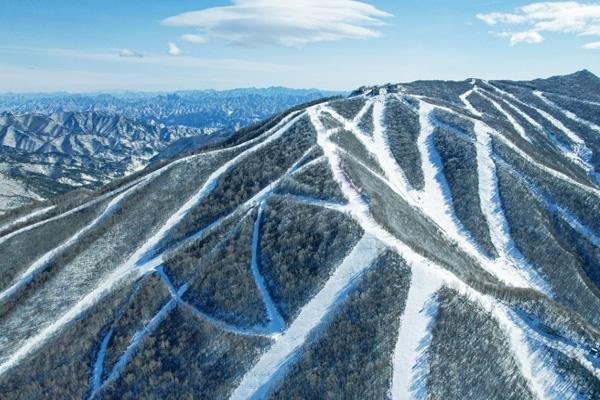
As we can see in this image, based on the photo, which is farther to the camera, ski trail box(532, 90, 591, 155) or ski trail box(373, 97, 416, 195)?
ski trail box(532, 90, 591, 155)

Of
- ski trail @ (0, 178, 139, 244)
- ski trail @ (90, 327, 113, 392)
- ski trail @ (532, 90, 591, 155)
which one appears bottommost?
ski trail @ (90, 327, 113, 392)

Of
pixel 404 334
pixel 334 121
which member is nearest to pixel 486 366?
pixel 404 334

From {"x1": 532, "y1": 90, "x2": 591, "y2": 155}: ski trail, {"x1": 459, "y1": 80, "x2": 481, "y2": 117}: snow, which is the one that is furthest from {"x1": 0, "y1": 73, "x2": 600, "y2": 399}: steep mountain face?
{"x1": 532, "y1": 90, "x2": 591, "y2": 155}: ski trail

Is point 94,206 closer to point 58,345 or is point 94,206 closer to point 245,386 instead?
point 58,345

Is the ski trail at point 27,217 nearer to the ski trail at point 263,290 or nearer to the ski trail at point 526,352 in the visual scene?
the ski trail at point 263,290

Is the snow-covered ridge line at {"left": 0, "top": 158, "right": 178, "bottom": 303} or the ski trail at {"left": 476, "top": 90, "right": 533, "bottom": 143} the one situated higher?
the ski trail at {"left": 476, "top": 90, "right": 533, "bottom": 143}

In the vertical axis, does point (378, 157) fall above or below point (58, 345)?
above

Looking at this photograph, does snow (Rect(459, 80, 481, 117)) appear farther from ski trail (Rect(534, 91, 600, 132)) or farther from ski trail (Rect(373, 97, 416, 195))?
ski trail (Rect(373, 97, 416, 195))
